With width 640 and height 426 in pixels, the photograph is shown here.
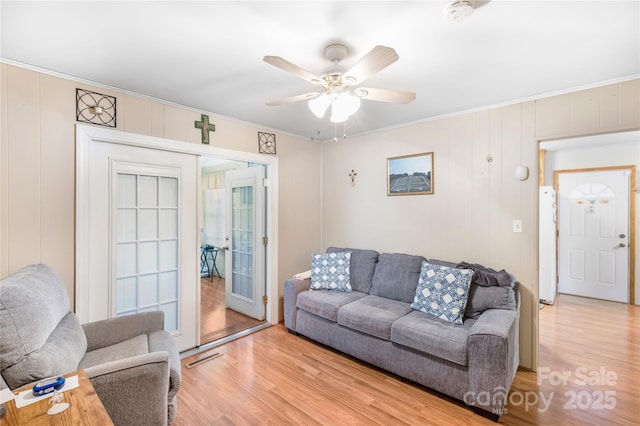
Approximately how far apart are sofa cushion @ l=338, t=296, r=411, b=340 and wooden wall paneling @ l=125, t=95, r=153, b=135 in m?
2.42

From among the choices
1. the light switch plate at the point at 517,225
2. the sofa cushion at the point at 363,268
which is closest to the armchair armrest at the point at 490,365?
the light switch plate at the point at 517,225

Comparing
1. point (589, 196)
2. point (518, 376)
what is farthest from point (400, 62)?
point (589, 196)

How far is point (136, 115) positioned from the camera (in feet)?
8.21

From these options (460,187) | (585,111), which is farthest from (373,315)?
(585,111)

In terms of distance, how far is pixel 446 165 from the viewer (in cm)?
310

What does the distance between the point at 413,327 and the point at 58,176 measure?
291 cm

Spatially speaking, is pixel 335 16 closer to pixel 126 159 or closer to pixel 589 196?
pixel 126 159

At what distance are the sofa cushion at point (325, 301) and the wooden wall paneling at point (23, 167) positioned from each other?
2.21 m

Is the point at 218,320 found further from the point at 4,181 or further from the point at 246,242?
the point at 4,181

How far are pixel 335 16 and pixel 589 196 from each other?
5275mm

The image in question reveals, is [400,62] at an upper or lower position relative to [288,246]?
upper

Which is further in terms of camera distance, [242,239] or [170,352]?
[242,239]

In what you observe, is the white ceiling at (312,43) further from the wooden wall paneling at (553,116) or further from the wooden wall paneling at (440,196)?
the wooden wall paneling at (440,196)

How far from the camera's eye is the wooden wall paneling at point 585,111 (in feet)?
7.57
